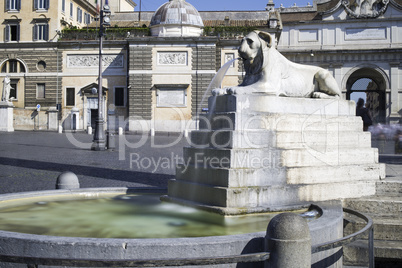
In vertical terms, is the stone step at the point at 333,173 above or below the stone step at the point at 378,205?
above

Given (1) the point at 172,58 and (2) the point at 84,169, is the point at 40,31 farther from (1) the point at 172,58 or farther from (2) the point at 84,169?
(2) the point at 84,169

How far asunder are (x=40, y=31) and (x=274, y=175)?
35.4 m

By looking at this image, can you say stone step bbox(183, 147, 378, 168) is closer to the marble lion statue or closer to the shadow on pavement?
the marble lion statue

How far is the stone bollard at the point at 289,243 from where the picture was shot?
9.59ft

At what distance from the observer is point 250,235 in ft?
10.8

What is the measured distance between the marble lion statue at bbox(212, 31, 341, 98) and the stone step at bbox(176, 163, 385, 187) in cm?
98

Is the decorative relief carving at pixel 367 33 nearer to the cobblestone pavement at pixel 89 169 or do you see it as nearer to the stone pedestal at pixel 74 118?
the stone pedestal at pixel 74 118

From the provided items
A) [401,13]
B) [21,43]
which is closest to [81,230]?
[21,43]

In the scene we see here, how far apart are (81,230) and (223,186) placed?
1514mm

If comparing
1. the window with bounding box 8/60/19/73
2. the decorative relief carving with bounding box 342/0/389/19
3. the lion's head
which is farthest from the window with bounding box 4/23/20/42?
the lion's head

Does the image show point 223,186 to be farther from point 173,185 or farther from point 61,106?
point 61,106

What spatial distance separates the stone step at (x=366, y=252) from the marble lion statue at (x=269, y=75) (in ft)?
6.34

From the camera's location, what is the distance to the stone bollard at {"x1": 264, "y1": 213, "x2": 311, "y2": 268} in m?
2.92

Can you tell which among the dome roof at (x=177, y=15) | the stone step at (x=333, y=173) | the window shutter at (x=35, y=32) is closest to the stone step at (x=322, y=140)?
the stone step at (x=333, y=173)
